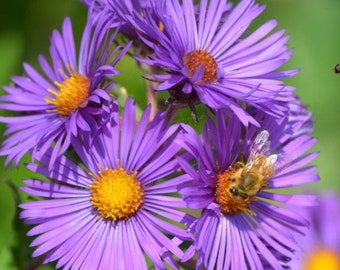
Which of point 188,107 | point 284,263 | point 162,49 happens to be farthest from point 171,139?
point 284,263

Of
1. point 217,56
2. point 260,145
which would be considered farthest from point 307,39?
point 260,145

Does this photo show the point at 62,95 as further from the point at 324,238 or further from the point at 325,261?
the point at 325,261

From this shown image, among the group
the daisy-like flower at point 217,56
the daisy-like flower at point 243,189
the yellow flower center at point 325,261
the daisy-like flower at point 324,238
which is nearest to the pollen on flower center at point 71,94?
the daisy-like flower at point 217,56

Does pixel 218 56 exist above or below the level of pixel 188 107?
above

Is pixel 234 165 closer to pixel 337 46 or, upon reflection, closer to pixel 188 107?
pixel 188 107

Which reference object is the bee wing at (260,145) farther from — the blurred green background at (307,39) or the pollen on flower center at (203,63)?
the blurred green background at (307,39)
